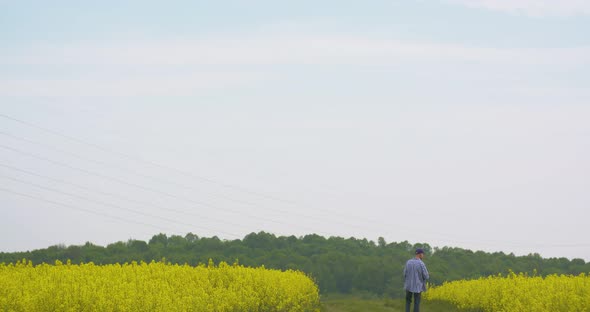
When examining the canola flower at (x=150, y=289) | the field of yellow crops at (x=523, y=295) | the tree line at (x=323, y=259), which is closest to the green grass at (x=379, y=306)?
the field of yellow crops at (x=523, y=295)

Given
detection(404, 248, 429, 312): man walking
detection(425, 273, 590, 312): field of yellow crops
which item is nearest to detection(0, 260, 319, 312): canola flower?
detection(404, 248, 429, 312): man walking

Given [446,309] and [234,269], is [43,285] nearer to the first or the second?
[234,269]

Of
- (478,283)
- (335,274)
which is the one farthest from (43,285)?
(335,274)

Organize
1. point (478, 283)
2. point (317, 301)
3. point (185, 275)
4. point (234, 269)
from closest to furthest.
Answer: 1. point (185, 275)
2. point (234, 269)
3. point (317, 301)
4. point (478, 283)

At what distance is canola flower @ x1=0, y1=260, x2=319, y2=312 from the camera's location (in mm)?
21966

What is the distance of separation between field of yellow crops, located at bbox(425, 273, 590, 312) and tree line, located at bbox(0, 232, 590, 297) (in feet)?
267

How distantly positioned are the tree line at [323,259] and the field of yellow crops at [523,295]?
81.5 m

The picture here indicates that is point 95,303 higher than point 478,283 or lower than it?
lower

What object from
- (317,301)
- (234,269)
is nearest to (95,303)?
(234,269)

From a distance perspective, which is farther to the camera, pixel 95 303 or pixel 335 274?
pixel 335 274

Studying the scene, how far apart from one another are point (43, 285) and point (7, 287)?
1.02 m

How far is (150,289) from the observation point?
25.3m

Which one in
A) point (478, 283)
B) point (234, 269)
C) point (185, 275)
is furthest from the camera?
point (478, 283)

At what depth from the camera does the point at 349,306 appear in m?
36.6
